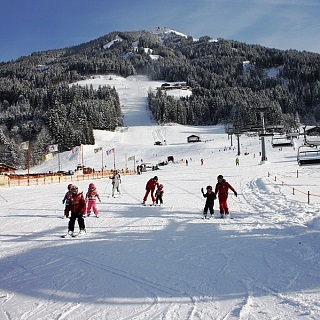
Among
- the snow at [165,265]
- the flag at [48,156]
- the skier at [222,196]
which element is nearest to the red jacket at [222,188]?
the skier at [222,196]

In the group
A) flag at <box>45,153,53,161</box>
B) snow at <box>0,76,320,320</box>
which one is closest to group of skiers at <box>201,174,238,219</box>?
snow at <box>0,76,320,320</box>

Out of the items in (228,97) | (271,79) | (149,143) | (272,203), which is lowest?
(272,203)

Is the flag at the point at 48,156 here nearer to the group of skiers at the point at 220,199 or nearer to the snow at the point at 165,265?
the snow at the point at 165,265

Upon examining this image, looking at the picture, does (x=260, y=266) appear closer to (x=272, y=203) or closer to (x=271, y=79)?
(x=272, y=203)

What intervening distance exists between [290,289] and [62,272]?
4233mm

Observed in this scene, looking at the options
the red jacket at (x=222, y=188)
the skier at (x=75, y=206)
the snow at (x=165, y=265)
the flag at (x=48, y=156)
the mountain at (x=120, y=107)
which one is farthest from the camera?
the mountain at (x=120, y=107)

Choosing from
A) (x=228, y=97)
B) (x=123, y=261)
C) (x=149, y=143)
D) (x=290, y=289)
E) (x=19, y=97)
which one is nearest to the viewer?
(x=290, y=289)

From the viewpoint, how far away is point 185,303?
15.4 feet

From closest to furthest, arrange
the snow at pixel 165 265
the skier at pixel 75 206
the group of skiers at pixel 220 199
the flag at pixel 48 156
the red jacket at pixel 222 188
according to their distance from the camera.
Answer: the snow at pixel 165 265 → the skier at pixel 75 206 → the group of skiers at pixel 220 199 → the red jacket at pixel 222 188 → the flag at pixel 48 156

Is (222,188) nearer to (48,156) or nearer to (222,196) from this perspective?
(222,196)

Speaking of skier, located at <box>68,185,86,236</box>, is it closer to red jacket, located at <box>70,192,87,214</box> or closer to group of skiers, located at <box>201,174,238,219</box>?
red jacket, located at <box>70,192,87,214</box>

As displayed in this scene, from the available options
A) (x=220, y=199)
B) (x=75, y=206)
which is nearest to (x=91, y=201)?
(x=75, y=206)

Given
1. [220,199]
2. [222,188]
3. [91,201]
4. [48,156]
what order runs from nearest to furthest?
[220,199] → [222,188] → [91,201] → [48,156]

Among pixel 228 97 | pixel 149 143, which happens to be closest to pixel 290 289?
pixel 149 143
